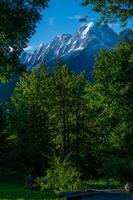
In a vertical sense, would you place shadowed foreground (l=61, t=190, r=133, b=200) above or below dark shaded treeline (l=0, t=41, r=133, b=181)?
below

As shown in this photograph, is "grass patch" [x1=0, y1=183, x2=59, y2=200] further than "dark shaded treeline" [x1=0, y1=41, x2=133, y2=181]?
No

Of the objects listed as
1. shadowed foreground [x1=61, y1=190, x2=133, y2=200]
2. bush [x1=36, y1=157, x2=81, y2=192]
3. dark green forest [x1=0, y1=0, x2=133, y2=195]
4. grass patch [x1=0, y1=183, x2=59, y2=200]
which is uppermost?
dark green forest [x1=0, y1=0, x2=133, y2=195]

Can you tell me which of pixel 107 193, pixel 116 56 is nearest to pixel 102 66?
pixel 116 56

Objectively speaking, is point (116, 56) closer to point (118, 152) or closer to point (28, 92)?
point (118, 152)

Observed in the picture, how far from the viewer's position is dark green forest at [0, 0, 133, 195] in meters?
59.7

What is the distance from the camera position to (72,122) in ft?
284

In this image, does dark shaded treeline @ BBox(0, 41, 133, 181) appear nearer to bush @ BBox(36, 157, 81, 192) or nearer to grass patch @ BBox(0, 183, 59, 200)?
grass patch @ BBox(0, 183, 59, 200)

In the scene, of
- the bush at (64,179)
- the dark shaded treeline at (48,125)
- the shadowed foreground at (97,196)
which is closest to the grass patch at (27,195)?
the bush at (64,179)

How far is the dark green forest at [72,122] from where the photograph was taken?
59656mm

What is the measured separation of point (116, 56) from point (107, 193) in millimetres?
35838

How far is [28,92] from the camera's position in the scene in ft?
282

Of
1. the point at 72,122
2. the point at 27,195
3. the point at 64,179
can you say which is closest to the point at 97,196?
the point at 64,179

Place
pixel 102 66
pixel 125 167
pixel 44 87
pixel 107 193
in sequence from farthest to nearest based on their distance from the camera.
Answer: pixel 44 87 → pixel 102 66 → pixel 125 167 → pixel 107 193

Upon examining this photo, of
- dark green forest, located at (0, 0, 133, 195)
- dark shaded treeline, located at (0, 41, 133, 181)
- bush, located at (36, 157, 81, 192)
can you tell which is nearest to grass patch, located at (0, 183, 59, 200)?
bush, located at (36, 157, 81, 192)
